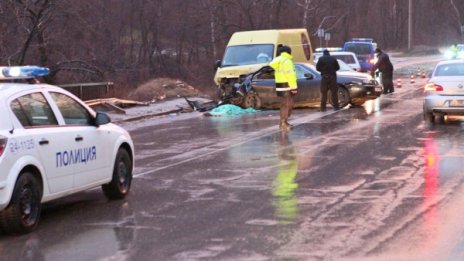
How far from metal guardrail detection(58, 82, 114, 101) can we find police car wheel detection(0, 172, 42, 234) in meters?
15.1

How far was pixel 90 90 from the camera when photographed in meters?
23.2

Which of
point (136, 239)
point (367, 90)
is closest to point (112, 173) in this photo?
point (136, 239)

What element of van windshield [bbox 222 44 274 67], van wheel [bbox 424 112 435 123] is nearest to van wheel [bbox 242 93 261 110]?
van windshield [bbox 222 44 274 67]

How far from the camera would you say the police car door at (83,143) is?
25.3 ft

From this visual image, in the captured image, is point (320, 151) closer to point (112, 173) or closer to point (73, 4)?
point (112, 173)

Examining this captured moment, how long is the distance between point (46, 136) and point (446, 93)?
10.9 meters

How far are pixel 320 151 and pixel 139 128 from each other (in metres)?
7.18

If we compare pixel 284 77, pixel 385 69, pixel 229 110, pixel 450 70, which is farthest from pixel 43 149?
pixel 385 69

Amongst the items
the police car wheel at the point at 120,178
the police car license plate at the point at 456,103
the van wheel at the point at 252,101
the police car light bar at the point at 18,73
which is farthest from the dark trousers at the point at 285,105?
the police car light bar at the point at 18,73

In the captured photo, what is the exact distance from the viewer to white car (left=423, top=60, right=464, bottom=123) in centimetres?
1562

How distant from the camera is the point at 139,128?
18.3 m

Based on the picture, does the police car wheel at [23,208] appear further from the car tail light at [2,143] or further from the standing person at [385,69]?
the standing person at [385,69]

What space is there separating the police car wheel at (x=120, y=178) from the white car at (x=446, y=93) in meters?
9.05

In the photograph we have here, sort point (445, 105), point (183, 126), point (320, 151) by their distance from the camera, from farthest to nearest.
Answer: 1. point (183, 126)
2. point (445, 105)
3. point (320, 151)
